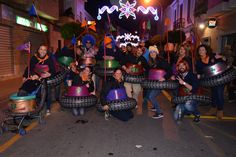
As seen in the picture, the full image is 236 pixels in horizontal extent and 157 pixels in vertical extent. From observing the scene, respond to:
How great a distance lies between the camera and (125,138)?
5.05 m

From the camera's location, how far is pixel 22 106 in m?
5.08

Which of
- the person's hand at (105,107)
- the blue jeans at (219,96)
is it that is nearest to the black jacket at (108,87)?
the person's hand at (105,107)

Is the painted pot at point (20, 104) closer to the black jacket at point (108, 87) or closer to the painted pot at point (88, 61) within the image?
the black jacket at point (108, 87)

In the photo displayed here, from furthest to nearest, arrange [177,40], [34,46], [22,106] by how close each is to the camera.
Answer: [177,40], [34,46], [22,106]

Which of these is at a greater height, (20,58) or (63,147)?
(20,58)

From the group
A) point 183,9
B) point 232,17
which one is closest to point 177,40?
point 232,17

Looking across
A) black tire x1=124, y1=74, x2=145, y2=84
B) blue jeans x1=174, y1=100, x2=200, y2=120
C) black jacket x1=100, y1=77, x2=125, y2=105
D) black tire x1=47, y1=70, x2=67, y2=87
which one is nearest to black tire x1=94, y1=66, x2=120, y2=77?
black tire x1=124, y1=74, x2=145, y2=84

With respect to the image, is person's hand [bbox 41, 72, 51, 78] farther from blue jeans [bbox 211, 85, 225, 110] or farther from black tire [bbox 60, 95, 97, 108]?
blue jeans [bbox 211, 85, 225, 110]

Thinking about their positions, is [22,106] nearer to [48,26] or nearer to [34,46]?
[34,46]

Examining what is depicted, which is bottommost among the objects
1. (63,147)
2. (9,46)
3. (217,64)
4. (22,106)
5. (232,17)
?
(63,147)

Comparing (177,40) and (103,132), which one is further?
(177,40)

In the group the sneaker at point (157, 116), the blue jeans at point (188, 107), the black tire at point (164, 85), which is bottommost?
the sneaker at point (157, 116)

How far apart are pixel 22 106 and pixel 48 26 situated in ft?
60.6

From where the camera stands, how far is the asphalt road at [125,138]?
4348 mm
